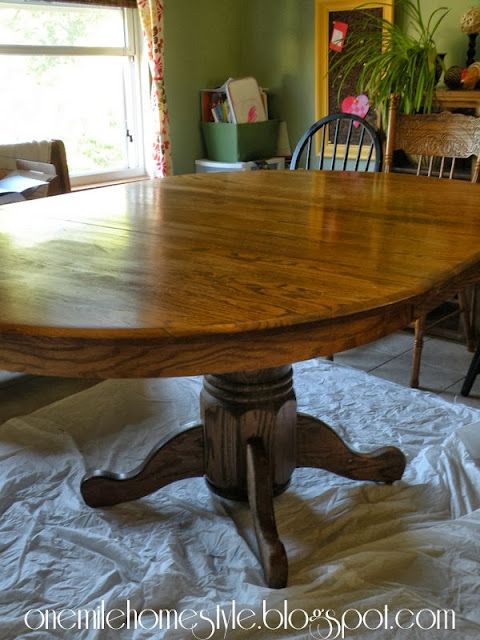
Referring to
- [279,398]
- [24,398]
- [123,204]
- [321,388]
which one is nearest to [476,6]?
[321,388]

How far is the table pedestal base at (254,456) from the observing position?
4.94 feet

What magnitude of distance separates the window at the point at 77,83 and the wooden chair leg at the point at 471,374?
224cm

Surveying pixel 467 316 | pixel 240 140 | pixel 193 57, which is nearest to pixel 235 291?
pixel 467 316

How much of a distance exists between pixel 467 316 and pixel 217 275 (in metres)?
1.71

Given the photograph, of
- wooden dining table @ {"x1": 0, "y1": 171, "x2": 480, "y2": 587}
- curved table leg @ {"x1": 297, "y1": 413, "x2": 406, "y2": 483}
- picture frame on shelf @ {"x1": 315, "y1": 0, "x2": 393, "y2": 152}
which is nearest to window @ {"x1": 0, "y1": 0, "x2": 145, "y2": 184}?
picture frame on shelf @ {"x1": 315, "y1": 0, "x2": 393, "y2": 152}

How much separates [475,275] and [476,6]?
7.14 feet

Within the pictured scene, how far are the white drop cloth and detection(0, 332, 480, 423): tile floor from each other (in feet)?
0.53

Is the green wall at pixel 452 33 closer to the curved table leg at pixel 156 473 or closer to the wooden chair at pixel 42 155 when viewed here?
the wooden chair at pixel 42 155

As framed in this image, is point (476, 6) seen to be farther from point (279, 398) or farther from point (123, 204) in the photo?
point (279, 398)

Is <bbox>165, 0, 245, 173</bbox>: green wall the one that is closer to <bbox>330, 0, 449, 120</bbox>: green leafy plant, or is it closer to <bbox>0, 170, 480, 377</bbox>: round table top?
<bbox>330, 0, 449, 120</bbox>: green leafy plant

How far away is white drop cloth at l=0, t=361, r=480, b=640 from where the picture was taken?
1.38m

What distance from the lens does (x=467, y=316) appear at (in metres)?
2.60

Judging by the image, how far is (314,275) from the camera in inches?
44.3

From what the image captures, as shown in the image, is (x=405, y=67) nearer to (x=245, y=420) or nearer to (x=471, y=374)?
(x=471, y=374)
